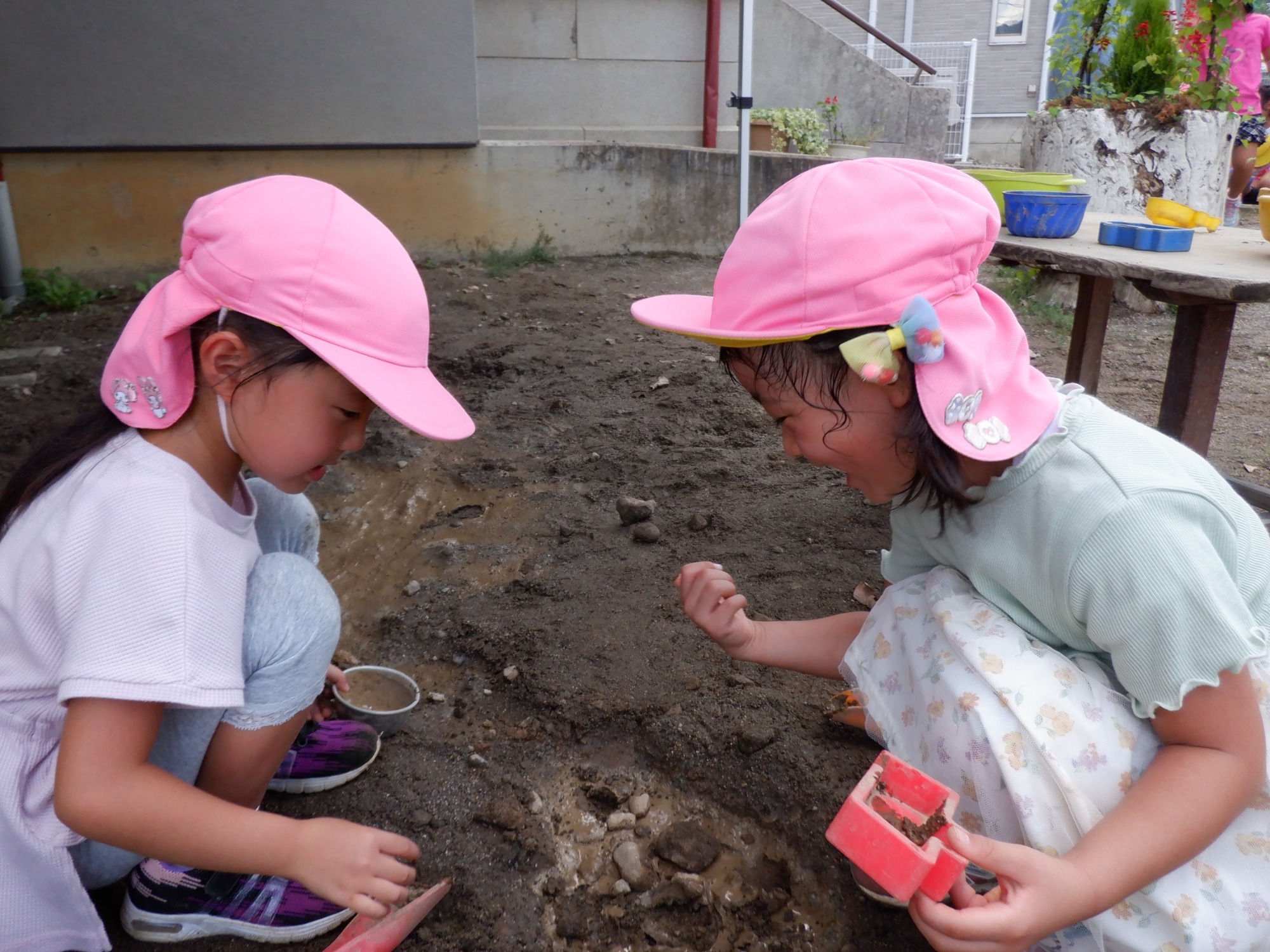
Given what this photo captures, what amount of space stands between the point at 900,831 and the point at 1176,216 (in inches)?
92.4

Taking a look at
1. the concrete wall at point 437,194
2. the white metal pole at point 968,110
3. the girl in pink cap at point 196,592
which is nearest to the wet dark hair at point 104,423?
the girl in pink cap at point 196,592

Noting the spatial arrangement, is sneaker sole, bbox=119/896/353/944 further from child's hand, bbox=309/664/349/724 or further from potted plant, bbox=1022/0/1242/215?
potted plant, bbox=1022/0/1242/215

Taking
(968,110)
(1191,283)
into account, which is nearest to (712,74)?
(1191,283)

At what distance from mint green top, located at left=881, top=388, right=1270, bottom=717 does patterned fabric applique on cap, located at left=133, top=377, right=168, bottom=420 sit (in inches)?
41.8

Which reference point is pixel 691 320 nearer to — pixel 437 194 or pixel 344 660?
pixel 344 660

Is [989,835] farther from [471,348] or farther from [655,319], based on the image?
[471,348]

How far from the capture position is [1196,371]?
2.33 metres

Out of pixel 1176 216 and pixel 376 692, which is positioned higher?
pixel 1176 216

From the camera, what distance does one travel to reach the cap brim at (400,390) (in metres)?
1.16

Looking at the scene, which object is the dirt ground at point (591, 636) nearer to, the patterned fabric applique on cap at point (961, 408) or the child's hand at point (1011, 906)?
the child's hand at point (1011, 906)

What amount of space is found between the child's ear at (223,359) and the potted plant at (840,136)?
742 centimetres

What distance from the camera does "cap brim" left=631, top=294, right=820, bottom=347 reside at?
3.81 ft

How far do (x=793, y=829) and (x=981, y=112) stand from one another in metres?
16.2

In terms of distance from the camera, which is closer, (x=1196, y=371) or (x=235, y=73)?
(x=1196, y=371)
